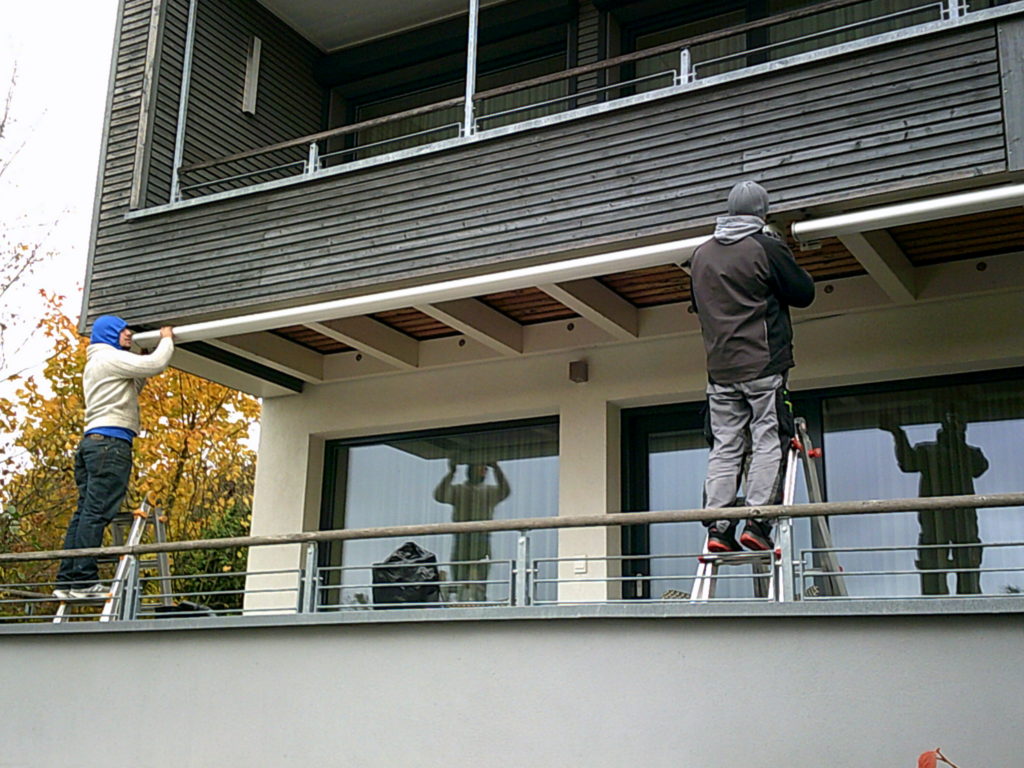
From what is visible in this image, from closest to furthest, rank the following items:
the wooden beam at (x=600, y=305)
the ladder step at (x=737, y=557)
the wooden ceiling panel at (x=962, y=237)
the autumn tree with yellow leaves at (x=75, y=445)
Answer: the ladder step at (x=737, y=557) → the wooden ceiling panel at (x=962, y=237) → the wooden beam at (x=600, y=305) → the autumn tree with yellow leaves at (x=75, y=445)

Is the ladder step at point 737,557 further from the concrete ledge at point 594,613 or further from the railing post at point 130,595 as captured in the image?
the railing post at point 130,595

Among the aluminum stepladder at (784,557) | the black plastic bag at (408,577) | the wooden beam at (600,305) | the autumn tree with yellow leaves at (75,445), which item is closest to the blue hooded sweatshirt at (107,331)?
the black plastic bag at (408,577)


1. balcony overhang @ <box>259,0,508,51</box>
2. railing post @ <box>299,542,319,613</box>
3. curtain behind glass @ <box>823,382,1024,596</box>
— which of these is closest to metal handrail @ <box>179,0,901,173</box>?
balcony overhang @ <box>259,0,508,51</box>

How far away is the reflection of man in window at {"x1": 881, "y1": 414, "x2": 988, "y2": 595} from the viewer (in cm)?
834

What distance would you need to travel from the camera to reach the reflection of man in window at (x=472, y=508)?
10156 millimetres

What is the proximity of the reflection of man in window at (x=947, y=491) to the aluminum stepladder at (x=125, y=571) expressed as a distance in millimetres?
5188

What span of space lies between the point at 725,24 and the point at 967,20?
10.9ft

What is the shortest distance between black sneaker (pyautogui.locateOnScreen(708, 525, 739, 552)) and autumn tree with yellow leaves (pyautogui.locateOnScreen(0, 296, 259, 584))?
14.5 metres

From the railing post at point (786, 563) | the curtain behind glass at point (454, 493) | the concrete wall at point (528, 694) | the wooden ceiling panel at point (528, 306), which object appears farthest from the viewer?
the curtain behind glass at point (454, 493)

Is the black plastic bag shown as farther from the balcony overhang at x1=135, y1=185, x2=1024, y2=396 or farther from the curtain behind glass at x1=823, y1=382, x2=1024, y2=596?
the curtain behind glass at x1=823, y1=382, x2=1024, y2=596

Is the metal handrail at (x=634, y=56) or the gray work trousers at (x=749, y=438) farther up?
the metal handrail at (x=634, y=56)

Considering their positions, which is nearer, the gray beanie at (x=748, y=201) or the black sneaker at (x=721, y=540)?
the black sneaker at (x=721, y=540)

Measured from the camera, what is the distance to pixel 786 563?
5660 millimetres

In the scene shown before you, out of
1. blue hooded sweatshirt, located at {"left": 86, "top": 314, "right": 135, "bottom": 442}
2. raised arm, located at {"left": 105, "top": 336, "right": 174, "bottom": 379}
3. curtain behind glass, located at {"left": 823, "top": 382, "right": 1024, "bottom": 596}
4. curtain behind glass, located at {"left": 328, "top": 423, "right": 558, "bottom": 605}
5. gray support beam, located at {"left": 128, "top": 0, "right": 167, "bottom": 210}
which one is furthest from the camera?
curtain behind glass, located at {"left": 328, "top": 423, "right": 558, "bottom": 605}
